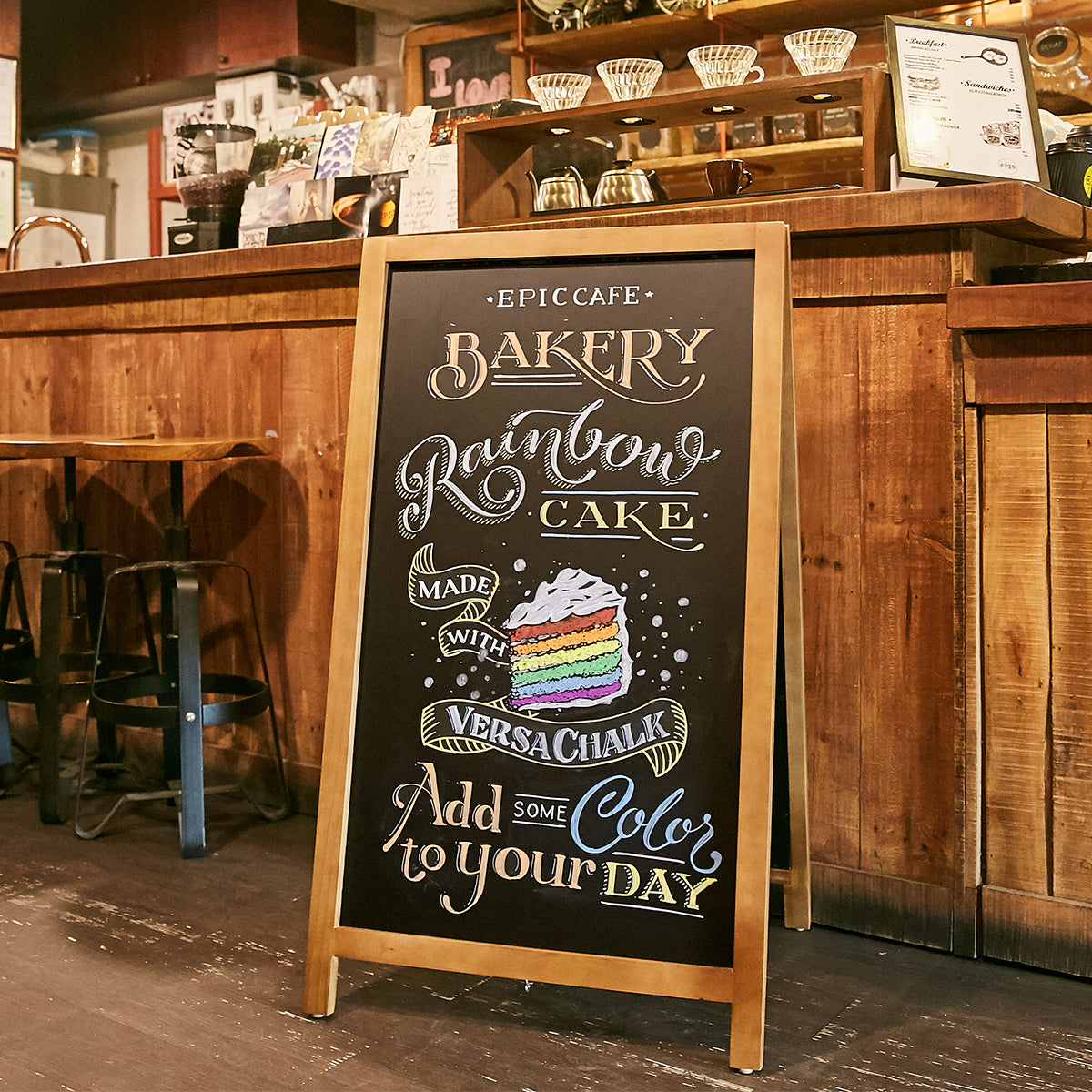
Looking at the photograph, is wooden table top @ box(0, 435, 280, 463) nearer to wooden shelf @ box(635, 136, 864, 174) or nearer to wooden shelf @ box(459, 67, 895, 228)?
wooden shelf @ box(459, 67, 895, 228)

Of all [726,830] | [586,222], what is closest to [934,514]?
[726,830]

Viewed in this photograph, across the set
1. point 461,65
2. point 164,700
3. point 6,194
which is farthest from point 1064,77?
point 6,194

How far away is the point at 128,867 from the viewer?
7.80 ft

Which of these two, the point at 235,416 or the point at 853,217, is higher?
the point at 853,217

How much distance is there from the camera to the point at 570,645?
1.73m

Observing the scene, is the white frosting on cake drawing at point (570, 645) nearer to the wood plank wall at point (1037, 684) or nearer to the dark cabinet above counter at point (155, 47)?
the wood plank wall at point (1037, 684)

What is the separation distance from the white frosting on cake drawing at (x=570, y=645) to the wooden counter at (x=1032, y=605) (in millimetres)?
599

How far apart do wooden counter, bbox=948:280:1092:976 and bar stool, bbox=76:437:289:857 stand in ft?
4.62

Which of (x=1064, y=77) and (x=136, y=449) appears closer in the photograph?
(x=136, y=449)

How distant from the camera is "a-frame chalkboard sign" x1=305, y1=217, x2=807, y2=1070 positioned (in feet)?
5.41

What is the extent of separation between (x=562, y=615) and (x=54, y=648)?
4.46 feet

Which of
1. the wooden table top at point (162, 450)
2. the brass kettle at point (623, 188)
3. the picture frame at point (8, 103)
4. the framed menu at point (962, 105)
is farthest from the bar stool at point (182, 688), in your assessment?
the picture frame at point (8, 103)

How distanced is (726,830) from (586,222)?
116cm

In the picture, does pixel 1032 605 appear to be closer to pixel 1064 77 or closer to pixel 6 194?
pixel 1064 77
